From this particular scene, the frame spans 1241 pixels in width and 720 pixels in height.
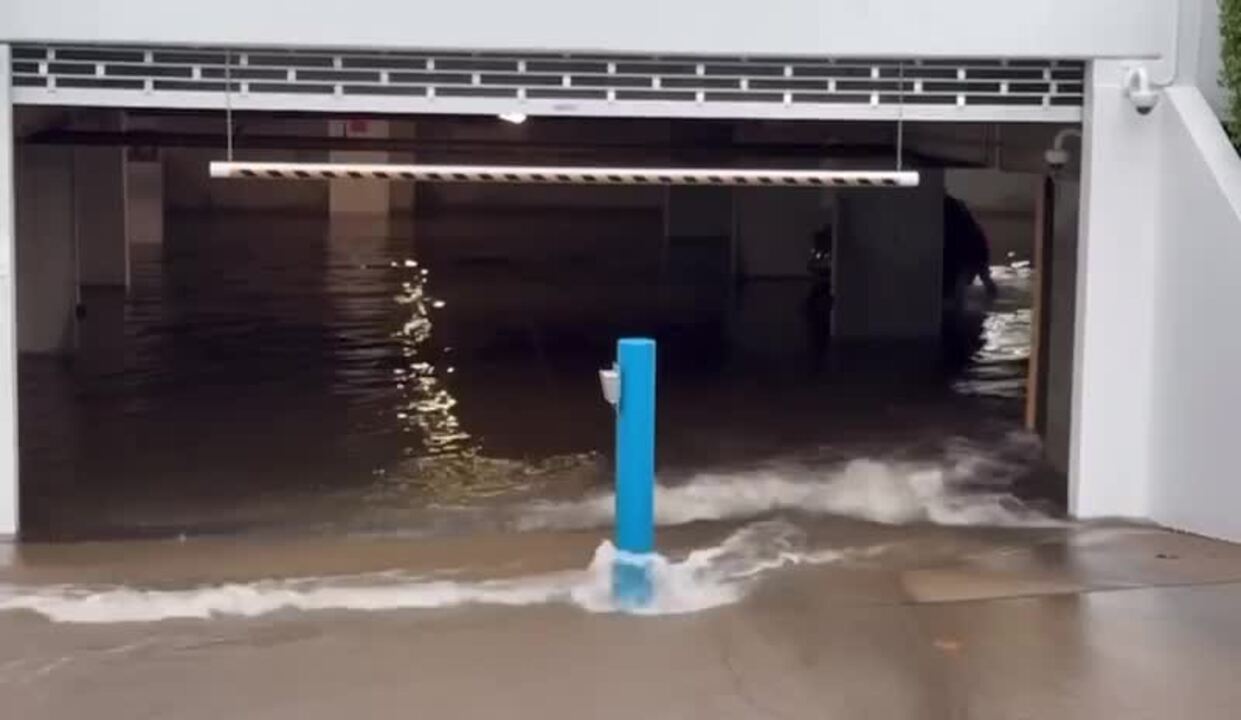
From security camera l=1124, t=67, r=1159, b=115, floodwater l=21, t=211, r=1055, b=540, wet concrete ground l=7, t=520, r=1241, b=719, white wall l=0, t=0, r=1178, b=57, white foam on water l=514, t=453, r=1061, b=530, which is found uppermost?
white wall l=0, t=0, r=1178, b=57

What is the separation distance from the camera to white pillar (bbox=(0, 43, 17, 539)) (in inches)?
359

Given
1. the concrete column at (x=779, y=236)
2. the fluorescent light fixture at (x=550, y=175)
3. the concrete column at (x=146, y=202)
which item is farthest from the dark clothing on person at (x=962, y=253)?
the concrete column at (x=146, y=202)

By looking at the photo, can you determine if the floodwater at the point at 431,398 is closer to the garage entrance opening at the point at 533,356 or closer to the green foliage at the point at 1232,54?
the garage entrance opening at the point at 533,356

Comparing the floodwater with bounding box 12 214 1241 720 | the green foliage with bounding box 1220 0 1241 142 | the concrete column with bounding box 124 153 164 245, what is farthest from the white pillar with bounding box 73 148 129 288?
the green foliage with bounding box 1220 0 1241 142

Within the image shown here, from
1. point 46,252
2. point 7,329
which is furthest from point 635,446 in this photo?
Result: point 46,252

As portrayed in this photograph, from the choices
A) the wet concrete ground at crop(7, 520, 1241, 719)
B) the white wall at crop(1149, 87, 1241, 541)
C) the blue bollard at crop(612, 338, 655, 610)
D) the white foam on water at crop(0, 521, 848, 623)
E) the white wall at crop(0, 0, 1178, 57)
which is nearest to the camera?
the wet concrete ground at crop(7, 520, 1241, 719)

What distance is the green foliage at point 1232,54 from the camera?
29.9ft

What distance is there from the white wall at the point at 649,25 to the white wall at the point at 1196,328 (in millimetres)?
619

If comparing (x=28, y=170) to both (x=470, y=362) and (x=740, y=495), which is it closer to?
(x=470, y=362)

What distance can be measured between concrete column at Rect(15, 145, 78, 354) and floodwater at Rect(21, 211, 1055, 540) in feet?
1.19

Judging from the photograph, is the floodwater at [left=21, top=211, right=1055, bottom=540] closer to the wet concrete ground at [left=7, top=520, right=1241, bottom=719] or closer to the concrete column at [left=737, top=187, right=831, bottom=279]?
the concrete column at [left=737, top=187, right=831, bottom=279]

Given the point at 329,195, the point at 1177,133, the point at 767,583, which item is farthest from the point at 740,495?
the point at 329,195

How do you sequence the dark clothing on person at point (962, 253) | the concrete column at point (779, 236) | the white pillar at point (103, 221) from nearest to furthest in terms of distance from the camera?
the white pillar at point (103, 221) < the dark clothing on person at point (962, 253) < the concrete column at point (779, 236)

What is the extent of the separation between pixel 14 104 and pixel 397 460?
344cm
